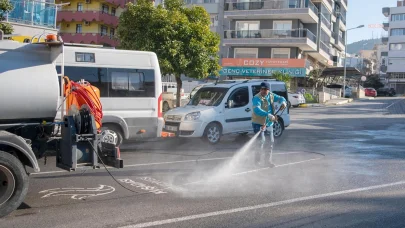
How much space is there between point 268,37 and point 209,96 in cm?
3291

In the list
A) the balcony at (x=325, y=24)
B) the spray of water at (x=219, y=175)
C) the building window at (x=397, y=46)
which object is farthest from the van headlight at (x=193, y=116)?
the building window at (x=397, y=46)

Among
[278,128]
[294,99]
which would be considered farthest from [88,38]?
[278,128]

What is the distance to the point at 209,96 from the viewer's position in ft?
47.7

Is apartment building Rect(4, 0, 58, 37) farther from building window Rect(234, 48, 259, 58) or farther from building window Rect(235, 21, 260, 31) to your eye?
building window Rect(235, 21, 260, 31)

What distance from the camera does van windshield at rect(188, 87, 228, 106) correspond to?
46.7 ft

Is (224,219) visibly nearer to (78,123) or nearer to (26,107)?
(78,123)

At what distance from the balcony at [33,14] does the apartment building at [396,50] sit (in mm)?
79685

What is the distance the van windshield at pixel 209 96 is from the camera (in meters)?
14.2

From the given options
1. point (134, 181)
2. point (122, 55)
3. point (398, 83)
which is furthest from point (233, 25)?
point (398, 83)

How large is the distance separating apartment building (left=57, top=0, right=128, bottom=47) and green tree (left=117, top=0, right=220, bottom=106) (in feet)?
74.7

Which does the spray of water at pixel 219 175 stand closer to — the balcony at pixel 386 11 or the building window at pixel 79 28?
the building window at pixel 79 28

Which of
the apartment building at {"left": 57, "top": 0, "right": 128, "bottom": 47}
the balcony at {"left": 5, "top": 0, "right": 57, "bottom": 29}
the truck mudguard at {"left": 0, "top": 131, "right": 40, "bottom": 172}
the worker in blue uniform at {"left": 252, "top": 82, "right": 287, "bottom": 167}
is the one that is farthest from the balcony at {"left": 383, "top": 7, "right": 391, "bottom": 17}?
the truck mudguard at {"left": 0, "top": 131, "right": 40, "bottom": 172}

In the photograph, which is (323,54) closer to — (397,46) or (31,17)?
(31,17)

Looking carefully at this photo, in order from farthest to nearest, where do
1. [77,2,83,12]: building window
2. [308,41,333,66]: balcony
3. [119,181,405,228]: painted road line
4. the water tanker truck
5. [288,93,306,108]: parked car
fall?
[308,41,333,66]: balcony
[77,2,83,12]: building window
[288,93,306,108]: parked car
the water tanker truck
[119,181,405,228]: painted road line
